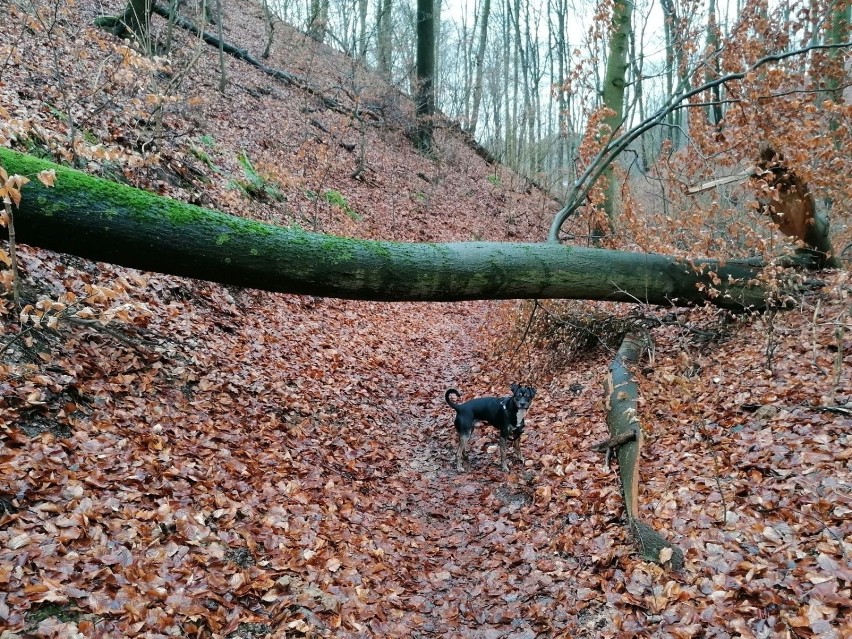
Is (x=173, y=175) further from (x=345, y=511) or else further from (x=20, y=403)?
(x=345, y=511)

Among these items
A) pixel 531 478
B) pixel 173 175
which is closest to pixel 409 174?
pixel 173 175

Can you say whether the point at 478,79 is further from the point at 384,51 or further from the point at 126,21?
the point at 126,21

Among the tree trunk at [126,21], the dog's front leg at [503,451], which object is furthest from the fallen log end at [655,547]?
the tree trunk at [126,21]

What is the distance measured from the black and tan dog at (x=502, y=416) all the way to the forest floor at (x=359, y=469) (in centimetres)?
29

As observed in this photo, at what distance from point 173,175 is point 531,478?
7.96 meters

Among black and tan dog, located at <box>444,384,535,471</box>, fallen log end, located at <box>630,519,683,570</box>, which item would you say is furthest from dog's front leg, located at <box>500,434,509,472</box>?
fallen log end, located at <box>630,519,683,570</box>

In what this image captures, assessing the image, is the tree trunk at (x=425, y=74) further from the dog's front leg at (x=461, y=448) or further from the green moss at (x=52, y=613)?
the green moss at (x=52, y=613)

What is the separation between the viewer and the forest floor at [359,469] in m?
3.51

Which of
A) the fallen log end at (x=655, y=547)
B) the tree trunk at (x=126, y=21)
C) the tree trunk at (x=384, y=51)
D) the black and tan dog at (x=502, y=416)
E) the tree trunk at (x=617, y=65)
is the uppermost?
the tree trunk at (x=384, y=51)

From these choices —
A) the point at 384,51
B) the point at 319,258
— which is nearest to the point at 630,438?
the point at 319,258

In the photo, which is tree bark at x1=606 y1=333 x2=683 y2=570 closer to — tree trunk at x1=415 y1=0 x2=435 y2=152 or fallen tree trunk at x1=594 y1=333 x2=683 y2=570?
fallen tree trunk at x1=594 y1=333 x2=683 y2=570

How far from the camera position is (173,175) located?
9.14 meters

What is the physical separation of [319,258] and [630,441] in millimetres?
3771

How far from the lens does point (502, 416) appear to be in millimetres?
6344
